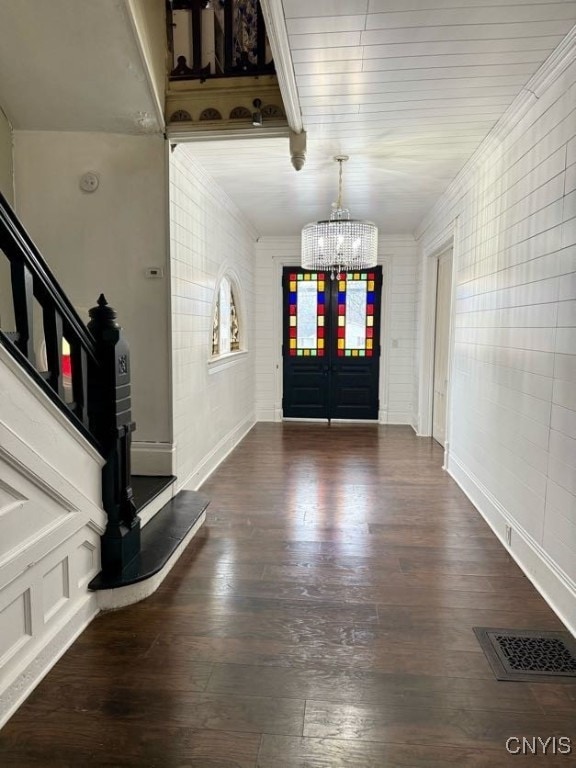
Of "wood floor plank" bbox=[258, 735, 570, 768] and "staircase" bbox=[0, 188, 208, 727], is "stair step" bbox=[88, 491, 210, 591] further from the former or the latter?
"wood floor plank" bbox=[258, 735, 570, 768]

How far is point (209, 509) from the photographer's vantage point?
149 inches

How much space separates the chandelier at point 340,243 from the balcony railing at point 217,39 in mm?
1164

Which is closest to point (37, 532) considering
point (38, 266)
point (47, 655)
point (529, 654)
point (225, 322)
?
point (47, 655)

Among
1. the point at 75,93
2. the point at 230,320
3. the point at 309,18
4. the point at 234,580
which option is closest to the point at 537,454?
the point at 234,580

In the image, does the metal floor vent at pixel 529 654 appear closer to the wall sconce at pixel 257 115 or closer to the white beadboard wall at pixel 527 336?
the white beadboard wall at pixel 527 336

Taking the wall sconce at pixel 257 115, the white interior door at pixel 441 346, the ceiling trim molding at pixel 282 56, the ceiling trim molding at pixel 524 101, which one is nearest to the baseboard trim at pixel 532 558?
Answer: the white interior door at pixel 441 346

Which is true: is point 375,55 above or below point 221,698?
above

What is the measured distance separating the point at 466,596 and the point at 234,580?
1.24 metres

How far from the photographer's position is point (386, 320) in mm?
7211

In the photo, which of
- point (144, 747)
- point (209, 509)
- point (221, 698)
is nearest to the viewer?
point (144, 747)

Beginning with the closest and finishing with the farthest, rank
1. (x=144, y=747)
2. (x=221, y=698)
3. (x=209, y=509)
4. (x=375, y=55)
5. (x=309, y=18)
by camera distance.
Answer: (x=144, y=747) → (x=221, y=698) → (x=309, y=18) → (x=375, y=55) → (x=209, y=509)

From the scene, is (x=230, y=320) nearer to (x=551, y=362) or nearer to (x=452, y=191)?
(x=452, y=191)

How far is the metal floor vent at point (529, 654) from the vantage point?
1.96 meters

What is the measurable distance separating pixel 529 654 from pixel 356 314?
566 cm
